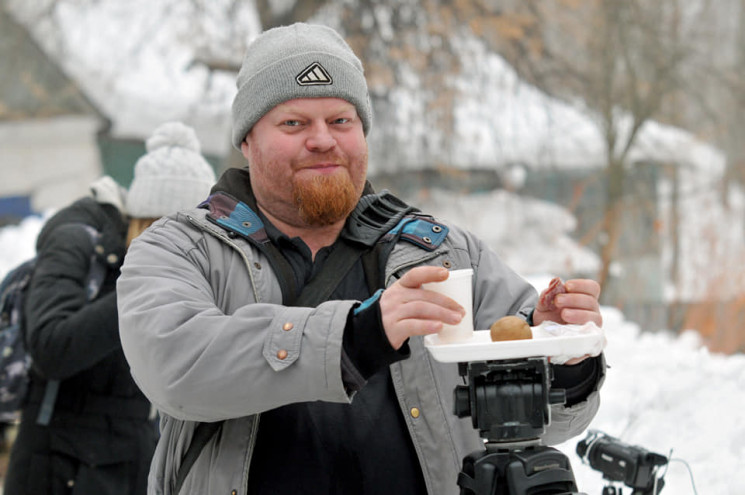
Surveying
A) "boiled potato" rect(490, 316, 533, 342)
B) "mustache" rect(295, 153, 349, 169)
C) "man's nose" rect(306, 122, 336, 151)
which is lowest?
"boiled potato" rect(490, 316, 533, 342)

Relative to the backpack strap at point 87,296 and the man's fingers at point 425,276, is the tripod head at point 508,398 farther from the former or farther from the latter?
the backpack strap at point 87,296

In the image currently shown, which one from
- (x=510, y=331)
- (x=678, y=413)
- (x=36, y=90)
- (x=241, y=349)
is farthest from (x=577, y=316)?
(x=36, y=90)

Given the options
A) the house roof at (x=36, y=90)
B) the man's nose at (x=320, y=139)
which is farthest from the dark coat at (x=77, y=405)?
the house roof at (x=36, y=90)

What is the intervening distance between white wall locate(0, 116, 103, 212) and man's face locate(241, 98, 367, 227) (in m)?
12.9

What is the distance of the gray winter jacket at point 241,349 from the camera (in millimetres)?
1834

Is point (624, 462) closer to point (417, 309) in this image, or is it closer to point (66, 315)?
point (417, 309)

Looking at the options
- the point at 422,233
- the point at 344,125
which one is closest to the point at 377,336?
the point at 422,233

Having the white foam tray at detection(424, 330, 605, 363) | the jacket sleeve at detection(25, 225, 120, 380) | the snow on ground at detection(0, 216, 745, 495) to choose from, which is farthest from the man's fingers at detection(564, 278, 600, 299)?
the jacket sleeve at detection(25, 225, 120, 380)

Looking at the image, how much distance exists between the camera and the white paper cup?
1766mm

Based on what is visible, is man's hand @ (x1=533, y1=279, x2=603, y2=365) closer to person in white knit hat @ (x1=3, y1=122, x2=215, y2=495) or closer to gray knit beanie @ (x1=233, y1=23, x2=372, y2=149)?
gray knit beanie @ (x1=233, y1=23, x2=372, y2=149)

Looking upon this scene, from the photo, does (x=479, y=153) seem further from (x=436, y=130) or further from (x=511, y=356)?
(x=511, y=356)

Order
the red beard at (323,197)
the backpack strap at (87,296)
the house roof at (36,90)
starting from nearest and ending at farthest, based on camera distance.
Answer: the red beard at (323,197), the backpack strap at (87,296), the house roof at (36,90)

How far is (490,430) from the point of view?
6.00 feet

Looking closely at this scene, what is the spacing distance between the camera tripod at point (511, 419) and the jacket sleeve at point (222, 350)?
28cm
